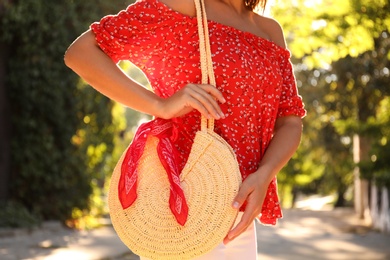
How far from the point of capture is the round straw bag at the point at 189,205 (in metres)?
2.07

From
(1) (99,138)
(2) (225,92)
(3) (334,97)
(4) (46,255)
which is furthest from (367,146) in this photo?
(2) (225,92)

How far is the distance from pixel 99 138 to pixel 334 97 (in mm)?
10238

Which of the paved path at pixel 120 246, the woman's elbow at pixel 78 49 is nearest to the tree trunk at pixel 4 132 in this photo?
the paved path at pixel 120 246

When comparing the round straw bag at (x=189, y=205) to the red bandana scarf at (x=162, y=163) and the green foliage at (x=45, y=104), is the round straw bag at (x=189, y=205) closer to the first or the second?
the red bandana scarf at (x=162, y=163)

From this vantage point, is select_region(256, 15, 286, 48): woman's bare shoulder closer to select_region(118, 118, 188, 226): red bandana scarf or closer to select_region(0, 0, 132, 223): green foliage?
select_region(118, 118, 188, 226): red bandana scarf

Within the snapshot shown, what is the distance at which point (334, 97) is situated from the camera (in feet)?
82.4

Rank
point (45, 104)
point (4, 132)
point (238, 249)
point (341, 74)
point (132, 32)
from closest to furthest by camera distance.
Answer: point (238, 249) < point (132, 32) < point (45, 104) < point (4, 132) < point (341, 74)

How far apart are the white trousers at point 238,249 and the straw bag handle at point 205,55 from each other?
26 cm

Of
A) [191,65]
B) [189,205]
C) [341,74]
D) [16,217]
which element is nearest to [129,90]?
[191,65]

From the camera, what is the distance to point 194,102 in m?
2.15

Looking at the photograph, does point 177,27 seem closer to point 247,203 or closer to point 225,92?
point 225,92

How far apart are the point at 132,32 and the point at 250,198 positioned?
1.94 feet

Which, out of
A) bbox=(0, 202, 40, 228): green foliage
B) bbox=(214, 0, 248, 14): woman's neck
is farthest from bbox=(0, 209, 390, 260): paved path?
bbox=(214, 0, 248, 14): woman's neck

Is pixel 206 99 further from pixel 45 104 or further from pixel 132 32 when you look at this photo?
pixel 45 104
